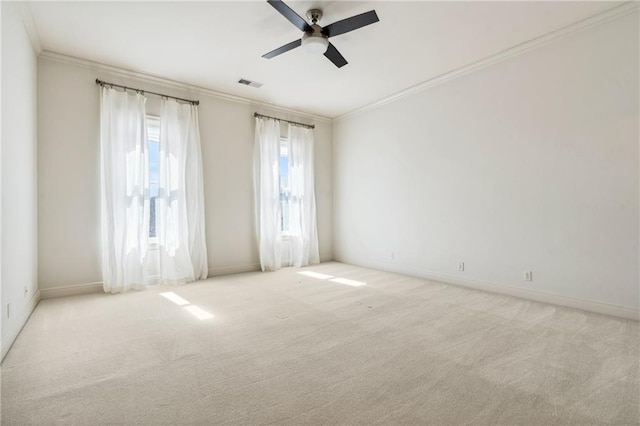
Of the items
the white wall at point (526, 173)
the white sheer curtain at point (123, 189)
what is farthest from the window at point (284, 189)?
the white sheer curtain at point (123, 189)

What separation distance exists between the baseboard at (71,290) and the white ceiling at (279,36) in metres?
2.99

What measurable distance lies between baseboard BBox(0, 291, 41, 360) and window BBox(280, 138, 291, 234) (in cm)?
355

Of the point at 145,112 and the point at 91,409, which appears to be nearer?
the point at 91,409

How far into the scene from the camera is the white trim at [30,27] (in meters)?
2.89

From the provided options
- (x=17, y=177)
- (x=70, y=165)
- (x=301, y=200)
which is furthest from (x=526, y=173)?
(x=70, y=165)

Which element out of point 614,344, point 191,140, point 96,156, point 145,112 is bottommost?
point 614,344

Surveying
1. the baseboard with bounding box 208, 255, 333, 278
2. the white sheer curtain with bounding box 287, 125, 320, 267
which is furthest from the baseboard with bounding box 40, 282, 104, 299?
the white sheer curtain with bounding box 287, 125, 320, 267

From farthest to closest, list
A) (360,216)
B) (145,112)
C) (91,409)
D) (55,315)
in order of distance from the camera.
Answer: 1. (360,216)
2. (145,112)
3. (55,315)
4. (91,409)

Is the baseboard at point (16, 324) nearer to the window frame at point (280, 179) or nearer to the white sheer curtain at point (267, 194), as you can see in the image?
the white sheer curtain at point (267, 194)

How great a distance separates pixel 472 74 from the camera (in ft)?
13.7

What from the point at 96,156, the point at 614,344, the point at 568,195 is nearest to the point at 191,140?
the point at 96,156

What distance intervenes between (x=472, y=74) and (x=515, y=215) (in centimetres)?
205

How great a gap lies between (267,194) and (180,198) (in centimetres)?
150

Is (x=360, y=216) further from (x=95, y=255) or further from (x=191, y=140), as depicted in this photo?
(x=95, y=255)
